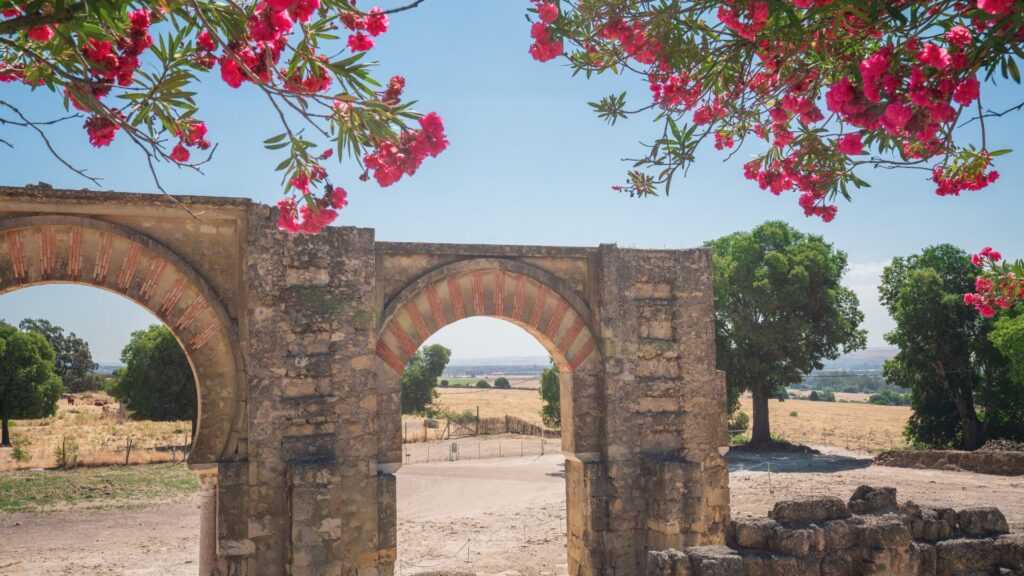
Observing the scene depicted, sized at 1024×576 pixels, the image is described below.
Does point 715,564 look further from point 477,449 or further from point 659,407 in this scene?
point 477,449

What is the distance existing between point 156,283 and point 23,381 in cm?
2164

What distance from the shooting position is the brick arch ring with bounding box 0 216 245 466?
6.70 metres

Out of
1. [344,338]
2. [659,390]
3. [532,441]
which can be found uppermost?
[344,338]

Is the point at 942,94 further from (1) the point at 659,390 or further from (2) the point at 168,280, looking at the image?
(2) the point at 168,280

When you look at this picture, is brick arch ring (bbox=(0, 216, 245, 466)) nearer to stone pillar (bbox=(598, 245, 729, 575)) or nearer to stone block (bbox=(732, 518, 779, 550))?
stone pillar (bbox=(598, 245, 729, 575))

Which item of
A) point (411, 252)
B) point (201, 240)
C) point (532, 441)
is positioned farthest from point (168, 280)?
point (532, 441)

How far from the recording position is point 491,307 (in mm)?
8438

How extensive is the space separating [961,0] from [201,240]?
685cm

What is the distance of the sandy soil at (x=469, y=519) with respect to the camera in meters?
9.86

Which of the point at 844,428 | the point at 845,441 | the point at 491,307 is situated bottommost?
the point at 844,428

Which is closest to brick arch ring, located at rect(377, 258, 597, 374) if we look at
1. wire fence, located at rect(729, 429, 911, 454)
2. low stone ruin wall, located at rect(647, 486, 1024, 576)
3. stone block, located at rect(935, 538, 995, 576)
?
low stone ruin wall, located at rect(647, 486, 1024, 576)

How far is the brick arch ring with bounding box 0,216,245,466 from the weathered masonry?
0.05ft

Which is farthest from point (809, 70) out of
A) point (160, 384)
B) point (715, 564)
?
point (160, 384)

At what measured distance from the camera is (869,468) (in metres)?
19.0
